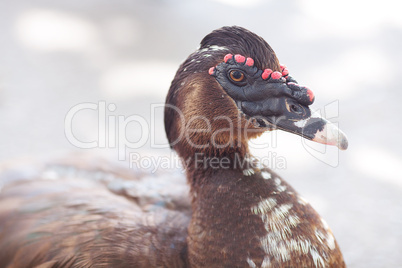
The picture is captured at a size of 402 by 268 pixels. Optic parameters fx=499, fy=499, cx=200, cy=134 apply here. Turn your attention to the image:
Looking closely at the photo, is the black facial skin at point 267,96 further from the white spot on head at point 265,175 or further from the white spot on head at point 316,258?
the white spot on head at point 316,258

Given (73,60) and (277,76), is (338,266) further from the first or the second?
(73,60)

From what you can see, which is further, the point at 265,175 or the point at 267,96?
the point at 265,175

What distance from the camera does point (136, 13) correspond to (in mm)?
5398

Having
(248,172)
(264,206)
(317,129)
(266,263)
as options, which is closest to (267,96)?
(317,129)

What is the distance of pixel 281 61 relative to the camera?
15.5ft

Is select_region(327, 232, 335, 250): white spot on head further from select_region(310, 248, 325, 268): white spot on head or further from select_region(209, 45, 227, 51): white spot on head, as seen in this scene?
select_region(209, 45, 227, 51): white spot on head

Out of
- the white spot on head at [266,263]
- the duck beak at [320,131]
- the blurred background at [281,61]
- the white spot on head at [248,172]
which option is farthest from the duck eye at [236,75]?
the blurred background at [281,61]

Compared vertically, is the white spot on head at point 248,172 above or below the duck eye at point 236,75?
below

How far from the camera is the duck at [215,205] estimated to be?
1963mm

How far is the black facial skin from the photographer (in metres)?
1.95

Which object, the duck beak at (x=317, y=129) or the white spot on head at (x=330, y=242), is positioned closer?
the duck beak at (x=317, y=129)

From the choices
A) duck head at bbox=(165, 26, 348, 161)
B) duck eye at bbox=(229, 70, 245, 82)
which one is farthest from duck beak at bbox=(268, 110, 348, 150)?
duck eye at bbox=(229, 70, 245, 82)

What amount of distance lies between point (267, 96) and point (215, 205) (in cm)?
49

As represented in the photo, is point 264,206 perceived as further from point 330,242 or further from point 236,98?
point 236,98
